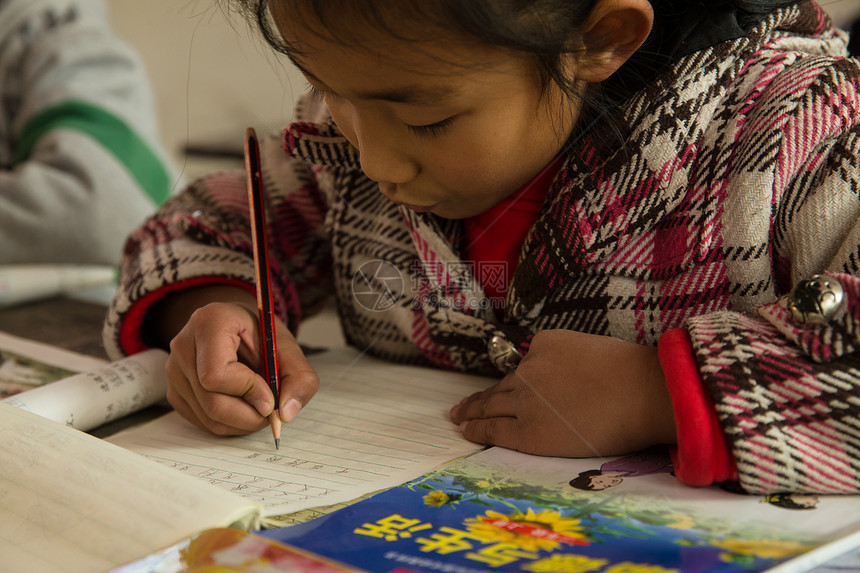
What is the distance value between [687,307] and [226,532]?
0.32 meters

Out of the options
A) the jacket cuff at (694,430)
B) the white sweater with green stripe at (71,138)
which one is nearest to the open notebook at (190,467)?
the jacket cuff at (694,430)

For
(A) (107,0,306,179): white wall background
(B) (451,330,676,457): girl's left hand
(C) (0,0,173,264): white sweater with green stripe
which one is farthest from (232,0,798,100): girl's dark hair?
(C) (0,0,173,264): white sweater with green stripe

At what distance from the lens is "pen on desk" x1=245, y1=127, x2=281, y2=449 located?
50 cm

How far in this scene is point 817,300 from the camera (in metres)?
0.41

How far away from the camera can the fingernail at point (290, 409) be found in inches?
19.6

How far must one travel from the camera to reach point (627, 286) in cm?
54

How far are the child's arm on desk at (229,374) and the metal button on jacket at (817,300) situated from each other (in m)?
0.29

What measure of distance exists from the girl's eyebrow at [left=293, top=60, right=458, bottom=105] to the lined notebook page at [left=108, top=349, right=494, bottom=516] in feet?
0.64

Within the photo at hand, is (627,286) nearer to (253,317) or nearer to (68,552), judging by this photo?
(253,317)

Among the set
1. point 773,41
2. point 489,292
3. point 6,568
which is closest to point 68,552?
point 6,568

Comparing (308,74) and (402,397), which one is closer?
(308,74)

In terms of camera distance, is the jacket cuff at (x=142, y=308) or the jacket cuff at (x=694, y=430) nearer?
the jacket cuff at (x=694, y=430)

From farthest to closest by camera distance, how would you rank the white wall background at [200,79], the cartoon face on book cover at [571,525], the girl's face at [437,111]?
the white wall background at [200,79], the girl's face at [437,111], the cartoon face on book cover at [571,525]

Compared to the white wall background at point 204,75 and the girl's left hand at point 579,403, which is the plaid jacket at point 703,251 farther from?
the white wall background at point 204,75
